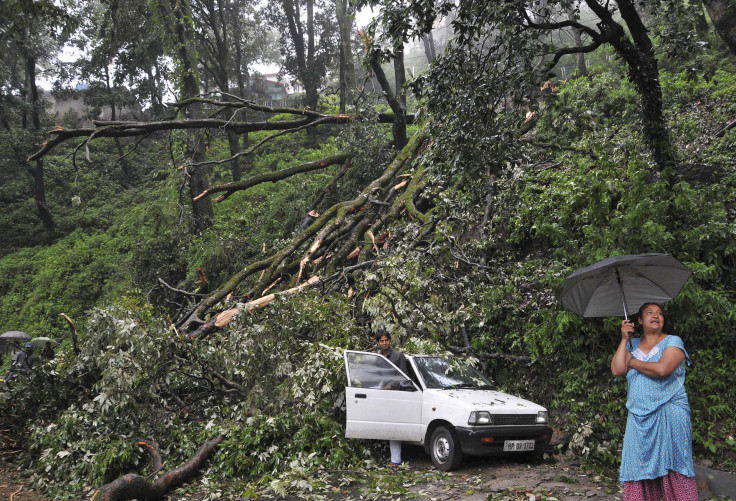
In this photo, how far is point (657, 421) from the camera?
142 inches

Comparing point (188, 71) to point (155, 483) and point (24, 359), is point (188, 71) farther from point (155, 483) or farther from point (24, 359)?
point (155, 483)

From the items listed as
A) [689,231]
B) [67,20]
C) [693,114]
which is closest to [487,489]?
[689,231]

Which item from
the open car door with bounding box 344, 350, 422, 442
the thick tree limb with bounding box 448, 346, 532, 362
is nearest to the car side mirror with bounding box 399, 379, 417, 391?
the open car door with bounding box 344, 350, 422, 442

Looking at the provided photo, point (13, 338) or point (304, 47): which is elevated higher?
point (304, 47)

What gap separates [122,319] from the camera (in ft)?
25.8

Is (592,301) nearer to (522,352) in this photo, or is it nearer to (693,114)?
(522,352)

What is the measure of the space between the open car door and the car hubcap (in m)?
0.27

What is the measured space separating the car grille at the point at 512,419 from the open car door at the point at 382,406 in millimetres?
969

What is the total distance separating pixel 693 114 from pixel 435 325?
7319 mm

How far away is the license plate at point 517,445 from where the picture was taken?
19.8ft

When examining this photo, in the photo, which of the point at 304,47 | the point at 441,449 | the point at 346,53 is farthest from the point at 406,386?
the point at 304,47

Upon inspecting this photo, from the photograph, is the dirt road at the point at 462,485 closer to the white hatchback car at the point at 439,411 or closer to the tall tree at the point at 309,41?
the white hatchback car at the point at 439,411

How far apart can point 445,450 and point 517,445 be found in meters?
0.80

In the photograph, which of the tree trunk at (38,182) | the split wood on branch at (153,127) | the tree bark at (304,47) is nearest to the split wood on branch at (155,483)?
the split wood on branch at (153,127)
